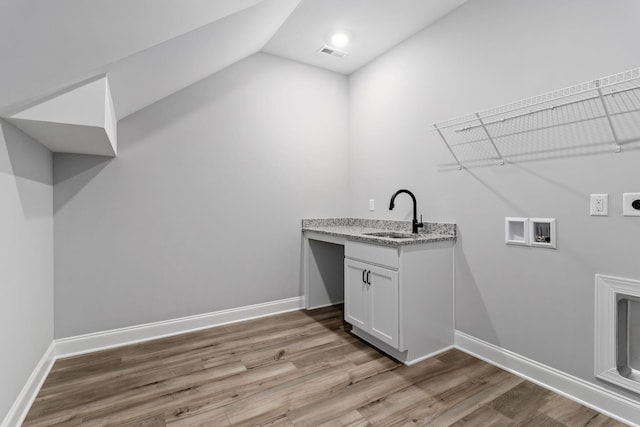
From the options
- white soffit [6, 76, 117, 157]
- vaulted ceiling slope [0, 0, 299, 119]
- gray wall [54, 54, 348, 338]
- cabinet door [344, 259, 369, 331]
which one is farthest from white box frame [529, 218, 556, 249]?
white soffit [6, 76, 117, 157]

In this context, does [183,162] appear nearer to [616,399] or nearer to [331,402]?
[331,402]

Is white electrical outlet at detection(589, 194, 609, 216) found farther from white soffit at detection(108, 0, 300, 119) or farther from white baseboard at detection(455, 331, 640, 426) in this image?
white soffit at detection(108, 0, 300, 119)

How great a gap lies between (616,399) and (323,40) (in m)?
3.17

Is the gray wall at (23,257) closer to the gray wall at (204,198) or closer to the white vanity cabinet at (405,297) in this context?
the gray wall at (204,198)

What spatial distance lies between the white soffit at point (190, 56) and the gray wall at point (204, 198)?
0.28 m

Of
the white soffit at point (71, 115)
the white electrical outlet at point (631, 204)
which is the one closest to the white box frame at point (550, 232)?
the white electrical outlet at point (631, 204)

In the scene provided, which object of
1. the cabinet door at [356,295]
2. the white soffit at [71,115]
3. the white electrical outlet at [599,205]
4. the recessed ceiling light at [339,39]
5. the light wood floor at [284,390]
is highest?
the recessed ceiling light at [339,39]

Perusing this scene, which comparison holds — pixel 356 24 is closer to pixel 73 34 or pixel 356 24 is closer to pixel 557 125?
pixel 557 125

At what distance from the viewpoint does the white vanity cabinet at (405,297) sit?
2061 mm

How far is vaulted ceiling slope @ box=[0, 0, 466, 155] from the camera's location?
39.4 inches

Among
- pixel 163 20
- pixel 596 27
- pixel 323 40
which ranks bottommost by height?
pixel 163 20

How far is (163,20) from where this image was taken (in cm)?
129

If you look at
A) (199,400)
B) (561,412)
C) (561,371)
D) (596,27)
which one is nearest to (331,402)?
(199,400)

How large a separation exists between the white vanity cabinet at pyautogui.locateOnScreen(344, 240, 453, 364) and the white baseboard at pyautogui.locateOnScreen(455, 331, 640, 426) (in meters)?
0.21
